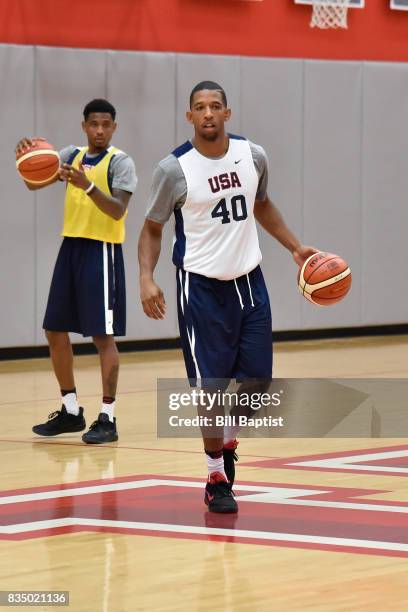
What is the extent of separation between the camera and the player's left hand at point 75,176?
344 inches

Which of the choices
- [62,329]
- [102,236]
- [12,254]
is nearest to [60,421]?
[62,329]

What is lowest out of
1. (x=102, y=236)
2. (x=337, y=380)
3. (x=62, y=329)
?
(x=337, y=380)

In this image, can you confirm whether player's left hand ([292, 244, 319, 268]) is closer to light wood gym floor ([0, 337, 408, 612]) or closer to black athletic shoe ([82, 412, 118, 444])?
light wood gym floor ([0, 337, 408, 612])

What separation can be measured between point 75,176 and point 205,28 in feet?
23.0

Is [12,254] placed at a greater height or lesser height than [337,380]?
greater

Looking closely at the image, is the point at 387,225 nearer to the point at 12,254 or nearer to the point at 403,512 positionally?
the point at 12,254

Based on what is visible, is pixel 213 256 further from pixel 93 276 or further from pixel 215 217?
pixel 93 276

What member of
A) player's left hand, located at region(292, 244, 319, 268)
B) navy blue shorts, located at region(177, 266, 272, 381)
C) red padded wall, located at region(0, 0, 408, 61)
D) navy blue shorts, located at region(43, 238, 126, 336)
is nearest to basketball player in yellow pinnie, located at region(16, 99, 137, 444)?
navy blue shorts, located at region(43, 238, 126, 336)

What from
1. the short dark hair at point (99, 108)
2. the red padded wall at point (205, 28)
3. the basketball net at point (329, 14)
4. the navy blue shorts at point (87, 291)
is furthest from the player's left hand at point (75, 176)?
the basketball net at point (329, 14)

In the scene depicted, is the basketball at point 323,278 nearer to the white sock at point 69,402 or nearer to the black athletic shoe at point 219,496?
the black athletic shoe at point 219,496

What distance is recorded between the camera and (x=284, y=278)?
16.1 meters

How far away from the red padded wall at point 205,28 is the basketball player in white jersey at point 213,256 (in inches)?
A: 292

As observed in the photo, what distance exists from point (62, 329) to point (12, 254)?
476 cm

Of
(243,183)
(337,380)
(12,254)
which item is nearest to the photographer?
(243,183)
